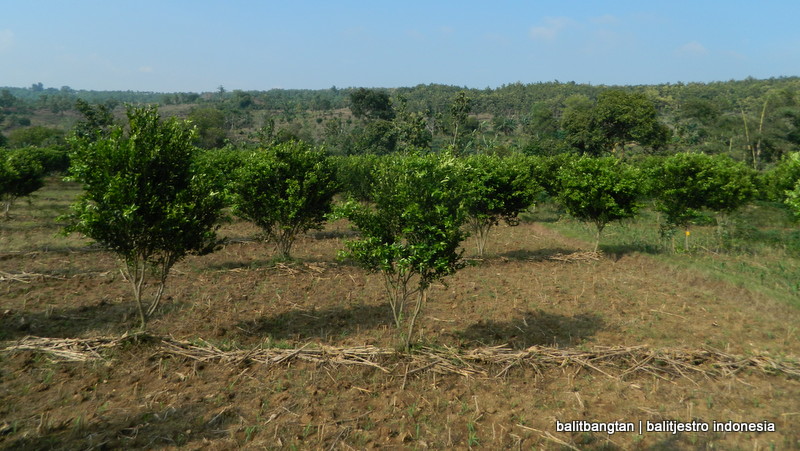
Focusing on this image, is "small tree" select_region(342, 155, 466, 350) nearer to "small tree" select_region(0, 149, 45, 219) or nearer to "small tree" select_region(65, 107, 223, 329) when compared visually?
"small tree" select_region(65, 107, 223, 329)

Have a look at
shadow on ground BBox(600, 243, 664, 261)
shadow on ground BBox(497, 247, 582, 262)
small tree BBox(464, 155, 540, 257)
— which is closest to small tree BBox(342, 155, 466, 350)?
small tree BBox(464, 155, 540, 257)

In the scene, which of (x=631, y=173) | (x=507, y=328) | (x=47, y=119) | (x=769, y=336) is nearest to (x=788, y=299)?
(x=769, y=336)

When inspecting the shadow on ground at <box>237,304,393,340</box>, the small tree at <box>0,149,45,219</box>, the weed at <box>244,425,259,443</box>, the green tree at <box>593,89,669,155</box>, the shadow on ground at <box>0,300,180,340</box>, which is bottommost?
the shadow on ground at <box>237,304,393,340</box>

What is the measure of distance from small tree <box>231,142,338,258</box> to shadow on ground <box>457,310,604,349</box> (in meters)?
8.01

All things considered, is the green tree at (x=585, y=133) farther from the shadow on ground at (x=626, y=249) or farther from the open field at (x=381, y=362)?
the open field at (x=381, y=362)

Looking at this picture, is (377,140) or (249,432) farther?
(377,140)

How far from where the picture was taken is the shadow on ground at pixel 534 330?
11.9 m

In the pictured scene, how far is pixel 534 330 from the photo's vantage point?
12719mm

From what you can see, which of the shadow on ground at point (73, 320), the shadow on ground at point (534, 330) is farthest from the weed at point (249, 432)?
the shadow on ground at point (73, 320)

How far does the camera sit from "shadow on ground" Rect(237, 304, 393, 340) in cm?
1223

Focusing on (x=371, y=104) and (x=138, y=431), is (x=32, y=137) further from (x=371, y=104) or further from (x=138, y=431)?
(x=138, y=431)

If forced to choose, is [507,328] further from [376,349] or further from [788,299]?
[788,299]

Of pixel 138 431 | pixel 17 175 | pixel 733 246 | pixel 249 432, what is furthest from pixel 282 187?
pixel 733 246

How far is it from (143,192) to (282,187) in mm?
7960
